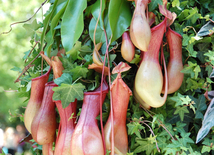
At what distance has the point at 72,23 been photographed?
49 cm

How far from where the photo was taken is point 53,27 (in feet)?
1.73

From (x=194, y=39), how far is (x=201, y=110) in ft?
0.59

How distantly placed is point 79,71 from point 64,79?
0.14 ft

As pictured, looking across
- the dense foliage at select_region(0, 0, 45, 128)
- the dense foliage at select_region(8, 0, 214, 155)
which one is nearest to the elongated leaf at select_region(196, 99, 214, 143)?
the dense foliage at select_region(8, 0, 214, 155)

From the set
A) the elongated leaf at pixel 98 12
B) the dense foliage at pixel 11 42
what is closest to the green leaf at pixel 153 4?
the elongated leaf at pixel 98 12

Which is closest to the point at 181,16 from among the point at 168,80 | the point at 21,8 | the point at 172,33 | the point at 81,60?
the point at 172,33

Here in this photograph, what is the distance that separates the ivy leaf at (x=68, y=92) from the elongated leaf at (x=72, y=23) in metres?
0.10

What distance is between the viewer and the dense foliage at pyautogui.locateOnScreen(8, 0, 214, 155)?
0.45 meters

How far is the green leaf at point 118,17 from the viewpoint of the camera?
1.46 ft

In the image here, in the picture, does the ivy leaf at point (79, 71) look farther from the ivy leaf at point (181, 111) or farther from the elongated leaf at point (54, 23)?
the ivy leaf at point (181, 111)

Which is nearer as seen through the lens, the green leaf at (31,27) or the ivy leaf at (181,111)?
the ivy leaf at (181,111)

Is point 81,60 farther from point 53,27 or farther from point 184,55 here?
point 184,55

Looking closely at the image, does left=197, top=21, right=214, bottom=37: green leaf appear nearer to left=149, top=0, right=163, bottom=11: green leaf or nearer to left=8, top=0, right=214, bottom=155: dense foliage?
left=8, top=0, right=214, bottom=155: dense foliage

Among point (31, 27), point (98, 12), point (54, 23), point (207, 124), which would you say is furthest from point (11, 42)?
point (207, 124)
